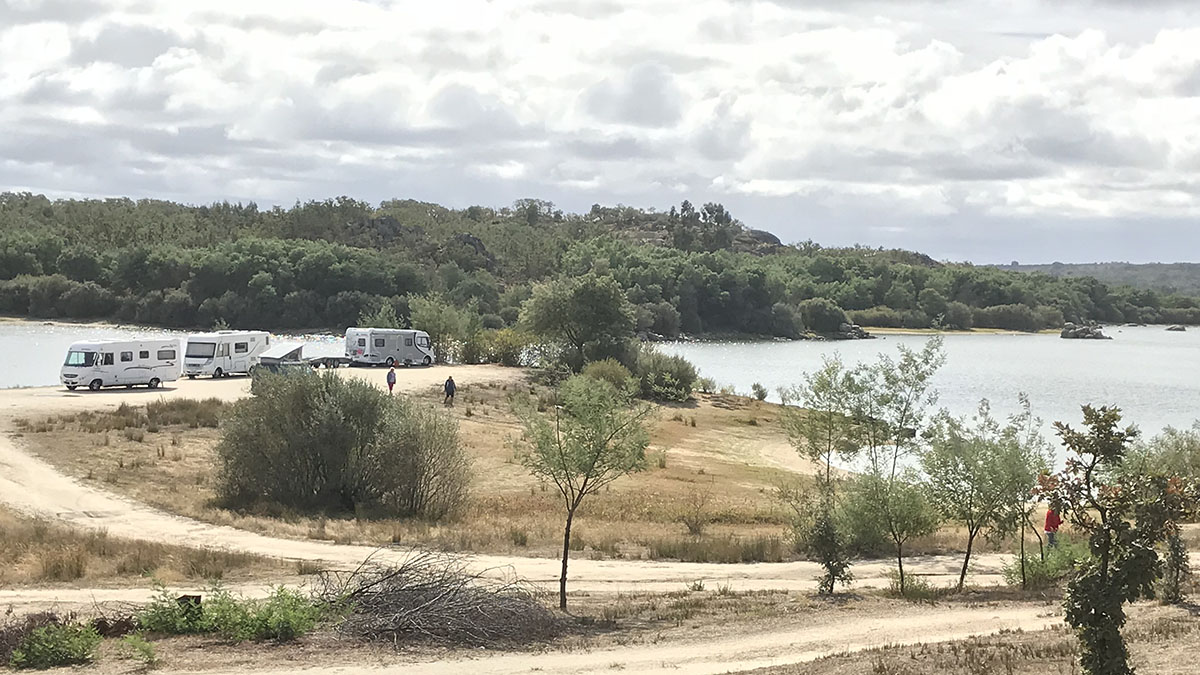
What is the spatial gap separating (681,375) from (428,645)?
48.9 meters

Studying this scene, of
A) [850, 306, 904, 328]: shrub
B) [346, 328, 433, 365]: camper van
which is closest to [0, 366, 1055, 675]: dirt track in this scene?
[346, 328, 433, 365]: camper van

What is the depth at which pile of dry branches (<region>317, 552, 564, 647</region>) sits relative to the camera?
15.8 meters

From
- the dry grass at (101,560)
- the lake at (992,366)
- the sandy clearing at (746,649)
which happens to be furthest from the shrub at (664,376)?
the sandy clearing at (746,649)

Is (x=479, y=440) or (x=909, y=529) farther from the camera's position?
(x=479, y=440)

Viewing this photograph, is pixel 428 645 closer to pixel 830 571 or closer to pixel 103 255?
pixel 830 571

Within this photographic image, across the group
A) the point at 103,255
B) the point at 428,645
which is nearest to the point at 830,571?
the point at 428,645

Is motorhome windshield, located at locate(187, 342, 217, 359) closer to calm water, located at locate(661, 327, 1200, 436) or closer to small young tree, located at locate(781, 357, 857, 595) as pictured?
calm water, located at locate(661, 327, 1200, 436)

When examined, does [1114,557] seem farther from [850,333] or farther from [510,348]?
[850,333]

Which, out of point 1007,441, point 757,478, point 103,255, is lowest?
point 757,478

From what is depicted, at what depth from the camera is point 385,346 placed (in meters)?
63.8

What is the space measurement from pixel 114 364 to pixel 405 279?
205 ft

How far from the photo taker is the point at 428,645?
15461 mm

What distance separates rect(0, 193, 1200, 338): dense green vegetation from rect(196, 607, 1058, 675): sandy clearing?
5633 centimetres

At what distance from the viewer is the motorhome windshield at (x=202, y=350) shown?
55875mm
